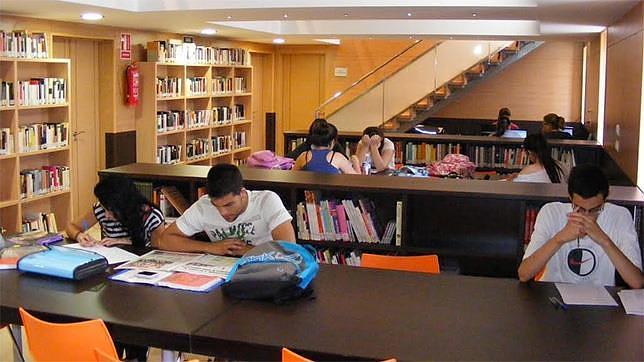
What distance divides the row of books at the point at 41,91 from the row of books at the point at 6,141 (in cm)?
31

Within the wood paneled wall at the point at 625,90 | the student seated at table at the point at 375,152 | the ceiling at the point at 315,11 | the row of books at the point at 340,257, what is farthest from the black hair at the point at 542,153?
the student seated at table at the point at 375,152

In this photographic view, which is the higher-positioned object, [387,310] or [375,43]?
[375,43]

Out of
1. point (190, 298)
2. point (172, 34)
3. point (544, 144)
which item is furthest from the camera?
point (172, 34)

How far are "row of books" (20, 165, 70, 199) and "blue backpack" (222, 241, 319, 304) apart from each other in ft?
15.6

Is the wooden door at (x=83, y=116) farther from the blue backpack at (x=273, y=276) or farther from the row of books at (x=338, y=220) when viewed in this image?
the blue backpack at (x=273, y=276)

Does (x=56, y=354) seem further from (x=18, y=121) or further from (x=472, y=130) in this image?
(x=472, y=130)

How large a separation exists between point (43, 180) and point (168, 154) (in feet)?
8.18

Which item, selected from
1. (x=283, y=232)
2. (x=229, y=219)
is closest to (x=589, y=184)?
(x=283, y=232)

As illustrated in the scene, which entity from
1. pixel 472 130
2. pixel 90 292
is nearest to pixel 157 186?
pixel 90 292

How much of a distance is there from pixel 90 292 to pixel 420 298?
125cm

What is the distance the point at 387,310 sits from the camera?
8.22ft

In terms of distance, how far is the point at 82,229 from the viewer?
3.91 meters

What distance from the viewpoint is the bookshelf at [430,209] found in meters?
4.29

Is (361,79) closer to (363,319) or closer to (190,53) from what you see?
(190,53)
